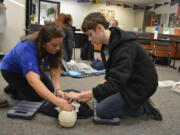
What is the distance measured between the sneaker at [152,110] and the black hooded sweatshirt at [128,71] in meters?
0.22

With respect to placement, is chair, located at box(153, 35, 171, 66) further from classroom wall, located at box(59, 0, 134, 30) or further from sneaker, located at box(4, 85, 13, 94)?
classroom wall, located at box(59, 0, 134, 30)

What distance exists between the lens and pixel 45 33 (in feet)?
4.40

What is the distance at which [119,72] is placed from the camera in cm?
120

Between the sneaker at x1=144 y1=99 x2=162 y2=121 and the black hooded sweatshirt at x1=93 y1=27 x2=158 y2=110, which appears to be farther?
the sneaker at x1=144 y1=99 x2=162 y2=121

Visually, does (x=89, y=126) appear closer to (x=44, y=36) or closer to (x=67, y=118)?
(x=67, y=118)

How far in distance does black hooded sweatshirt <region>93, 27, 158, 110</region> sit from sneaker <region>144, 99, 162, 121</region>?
0.22m

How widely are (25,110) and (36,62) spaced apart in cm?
43

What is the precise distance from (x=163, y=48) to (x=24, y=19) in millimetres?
3664

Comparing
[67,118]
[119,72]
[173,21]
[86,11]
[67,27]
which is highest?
[86,11]

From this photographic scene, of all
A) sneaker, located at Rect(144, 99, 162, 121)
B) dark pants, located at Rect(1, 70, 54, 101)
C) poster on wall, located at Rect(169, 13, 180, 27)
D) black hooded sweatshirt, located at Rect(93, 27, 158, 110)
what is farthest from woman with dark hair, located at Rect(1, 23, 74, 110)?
poster on wall, located at Rect(169, 13, 180, 27)

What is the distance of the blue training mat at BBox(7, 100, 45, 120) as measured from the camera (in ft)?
4.58

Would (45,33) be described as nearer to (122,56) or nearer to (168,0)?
(122,56)

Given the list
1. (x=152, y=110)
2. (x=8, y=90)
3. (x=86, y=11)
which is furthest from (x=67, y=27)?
(x=86, y=11)

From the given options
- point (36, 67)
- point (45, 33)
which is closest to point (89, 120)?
point (36, 67)
